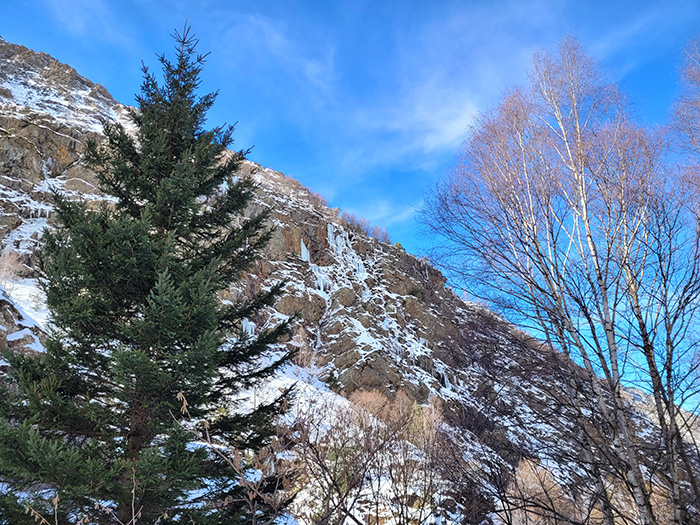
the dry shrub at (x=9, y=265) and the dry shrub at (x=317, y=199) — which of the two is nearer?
the dry shrub at (x=9, y=265)

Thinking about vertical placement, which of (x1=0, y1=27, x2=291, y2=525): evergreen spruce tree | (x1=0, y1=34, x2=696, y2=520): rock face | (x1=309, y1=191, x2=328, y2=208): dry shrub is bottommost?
(x1=0, y1=27, x2=291, y2=525): evergreen spruce tree

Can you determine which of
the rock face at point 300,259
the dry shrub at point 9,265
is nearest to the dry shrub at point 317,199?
the rock face at point 300,259

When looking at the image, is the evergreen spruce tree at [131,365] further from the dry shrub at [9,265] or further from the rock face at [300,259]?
the dry shrub at [9,265]

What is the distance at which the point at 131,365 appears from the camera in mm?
3385

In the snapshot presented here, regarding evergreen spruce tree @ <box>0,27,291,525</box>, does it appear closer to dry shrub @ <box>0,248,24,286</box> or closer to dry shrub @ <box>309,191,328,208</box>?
dry shrub @ <box>0,248,24,286</box>

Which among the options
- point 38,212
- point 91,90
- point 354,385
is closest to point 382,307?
point 354,385

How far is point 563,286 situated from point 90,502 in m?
4.78

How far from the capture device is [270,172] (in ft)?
184

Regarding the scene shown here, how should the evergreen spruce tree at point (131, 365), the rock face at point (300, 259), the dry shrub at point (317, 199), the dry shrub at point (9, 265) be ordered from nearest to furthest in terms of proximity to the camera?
the evergreen spruce tree at point (131, 365), the dry shrub at point (9, 265), the rock face at point (300, 259), the dry shrub at point (317, 199)

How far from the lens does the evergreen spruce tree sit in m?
3.31

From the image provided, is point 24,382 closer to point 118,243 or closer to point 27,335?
point 118,243

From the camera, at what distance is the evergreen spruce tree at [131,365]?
10.9 ft

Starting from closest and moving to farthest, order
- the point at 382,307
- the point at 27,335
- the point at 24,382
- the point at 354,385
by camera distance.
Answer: the point at 24,382
the point at 27,335
the point at 354,385
the point at 382,307

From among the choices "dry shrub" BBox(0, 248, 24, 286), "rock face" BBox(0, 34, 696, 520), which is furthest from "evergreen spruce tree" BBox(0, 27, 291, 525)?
"dry shrub" BBox(0, 248, 24, 286)
